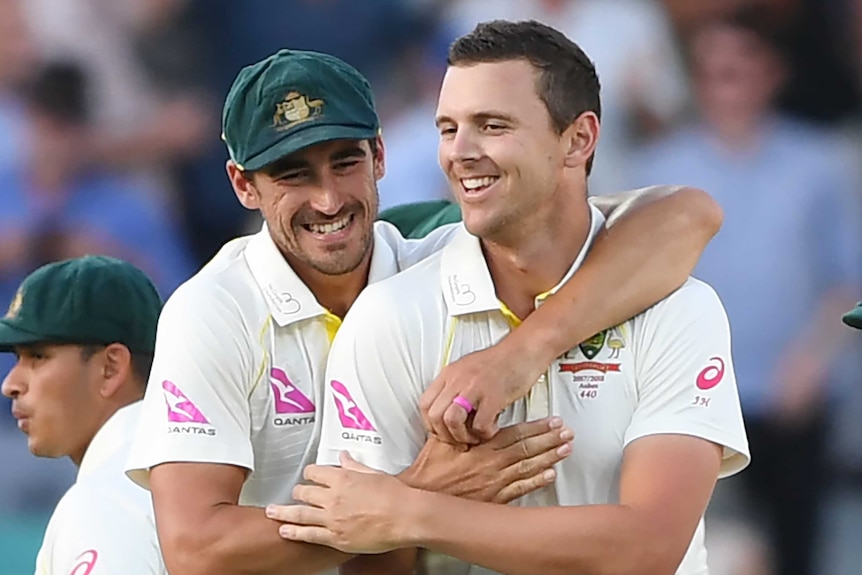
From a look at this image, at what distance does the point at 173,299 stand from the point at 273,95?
15.3 inches

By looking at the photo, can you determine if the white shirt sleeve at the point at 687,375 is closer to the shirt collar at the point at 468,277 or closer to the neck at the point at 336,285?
the shirt collar at the point at 468,277

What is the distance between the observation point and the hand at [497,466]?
8.84 feet

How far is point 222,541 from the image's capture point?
2715mm

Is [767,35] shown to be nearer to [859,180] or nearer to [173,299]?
[859,180]

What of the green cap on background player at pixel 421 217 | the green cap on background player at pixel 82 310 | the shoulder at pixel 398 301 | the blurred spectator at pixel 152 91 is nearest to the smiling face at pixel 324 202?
the shoulder at pixel 398 301

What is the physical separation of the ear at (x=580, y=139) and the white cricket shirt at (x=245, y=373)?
38cm

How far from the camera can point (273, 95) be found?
2943 millimetres

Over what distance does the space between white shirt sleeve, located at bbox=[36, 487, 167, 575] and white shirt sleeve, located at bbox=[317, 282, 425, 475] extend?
46 cm

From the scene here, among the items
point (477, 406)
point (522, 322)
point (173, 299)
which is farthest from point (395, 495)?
point (173, 299)

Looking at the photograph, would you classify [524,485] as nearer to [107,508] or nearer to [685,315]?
[685,315]

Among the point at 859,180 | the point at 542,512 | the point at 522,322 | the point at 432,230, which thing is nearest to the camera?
the point at 542,512

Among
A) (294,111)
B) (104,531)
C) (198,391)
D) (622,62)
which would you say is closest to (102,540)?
(104,531)

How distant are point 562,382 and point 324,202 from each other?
0.51m

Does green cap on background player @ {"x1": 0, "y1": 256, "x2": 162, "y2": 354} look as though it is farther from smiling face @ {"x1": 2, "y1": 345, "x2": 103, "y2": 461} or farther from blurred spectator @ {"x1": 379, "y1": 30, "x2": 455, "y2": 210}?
blurred spectator @ {"x1": 379, "y1": 30, "x2": 455, "y2": 210}
